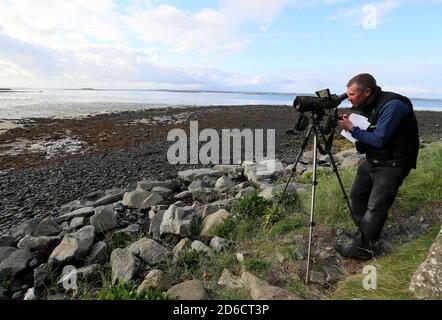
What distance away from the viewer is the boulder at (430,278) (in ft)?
10.9

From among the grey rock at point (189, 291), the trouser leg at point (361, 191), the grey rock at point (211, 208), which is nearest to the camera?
the grey rock at point (189, 291)

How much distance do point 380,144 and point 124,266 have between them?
3.91m

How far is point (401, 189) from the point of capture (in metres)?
6.20

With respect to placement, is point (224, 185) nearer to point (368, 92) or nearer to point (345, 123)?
point (345, 123)

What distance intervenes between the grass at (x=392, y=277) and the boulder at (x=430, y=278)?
11cm

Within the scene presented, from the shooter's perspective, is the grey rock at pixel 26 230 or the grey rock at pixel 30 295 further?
the grey rock at pixel 26 230

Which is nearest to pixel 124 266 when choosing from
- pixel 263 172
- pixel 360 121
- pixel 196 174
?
pixel 360 121

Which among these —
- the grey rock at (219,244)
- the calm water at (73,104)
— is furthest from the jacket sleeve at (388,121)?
the calm water at (73,104)

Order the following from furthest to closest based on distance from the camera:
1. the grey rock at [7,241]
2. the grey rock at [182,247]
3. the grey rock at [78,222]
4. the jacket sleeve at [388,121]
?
the grey rock at [78,222]
the grey rock at [7,241]
the grey rock at [182,247]
the jacket sleeve at [388,121]

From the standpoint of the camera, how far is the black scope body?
4336mm

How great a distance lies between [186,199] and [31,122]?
866 inches

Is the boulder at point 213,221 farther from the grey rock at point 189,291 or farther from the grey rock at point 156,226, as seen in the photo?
the grey rock at point 189,291
